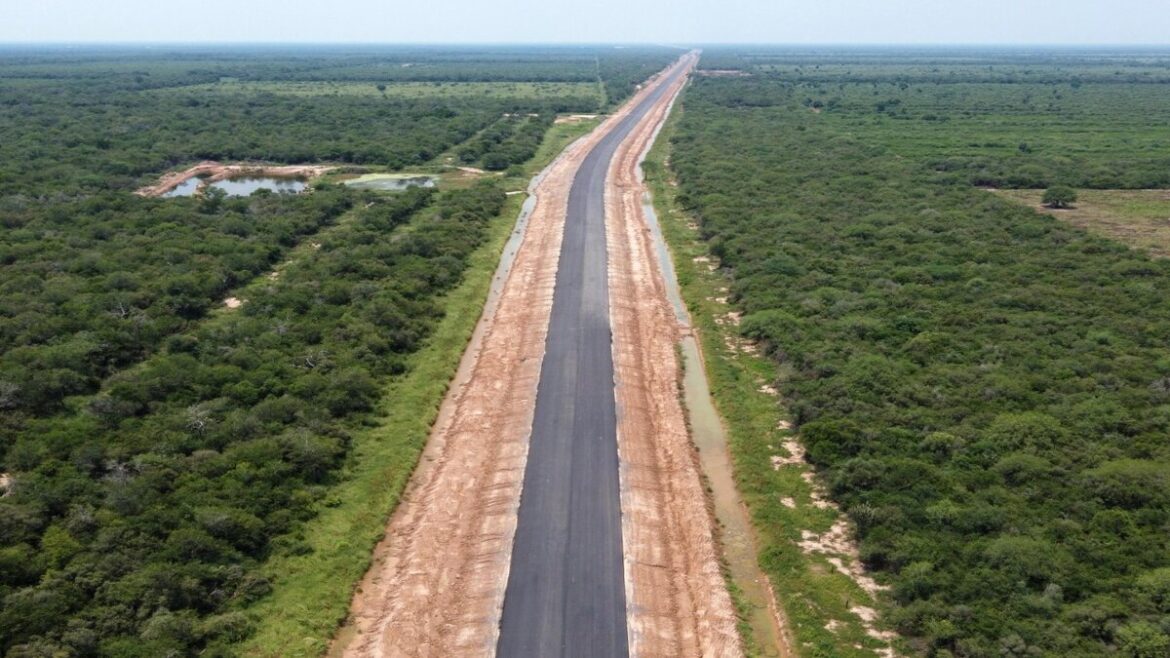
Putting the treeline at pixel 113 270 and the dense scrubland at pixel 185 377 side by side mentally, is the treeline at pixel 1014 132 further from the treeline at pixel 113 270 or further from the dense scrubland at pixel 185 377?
the treeline at pixel 113 270

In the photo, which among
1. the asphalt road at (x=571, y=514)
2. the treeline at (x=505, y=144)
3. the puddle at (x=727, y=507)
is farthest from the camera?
the treeline at (x=505, y=144)

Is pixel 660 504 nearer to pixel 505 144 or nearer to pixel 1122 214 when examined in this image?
pixel 1122 214

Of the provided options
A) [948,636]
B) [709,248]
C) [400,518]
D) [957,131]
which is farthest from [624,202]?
[957,131]

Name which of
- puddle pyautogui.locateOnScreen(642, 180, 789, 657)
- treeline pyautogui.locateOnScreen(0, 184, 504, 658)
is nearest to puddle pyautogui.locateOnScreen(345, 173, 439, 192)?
treeline pyautogui.locateOnScreen(0, 184, 504, 658)

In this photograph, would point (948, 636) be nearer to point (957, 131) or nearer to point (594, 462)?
point (594, 462)

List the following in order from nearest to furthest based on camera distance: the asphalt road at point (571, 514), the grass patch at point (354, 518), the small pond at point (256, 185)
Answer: the asphalt road at point (571, 514), the grass patch at point (354, 518), the small pond at point (256, 185)

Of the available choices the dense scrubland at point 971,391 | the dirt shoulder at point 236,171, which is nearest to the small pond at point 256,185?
the dirt shoulder at point 236,171

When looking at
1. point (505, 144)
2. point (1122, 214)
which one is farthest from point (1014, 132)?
point (505, 144)
